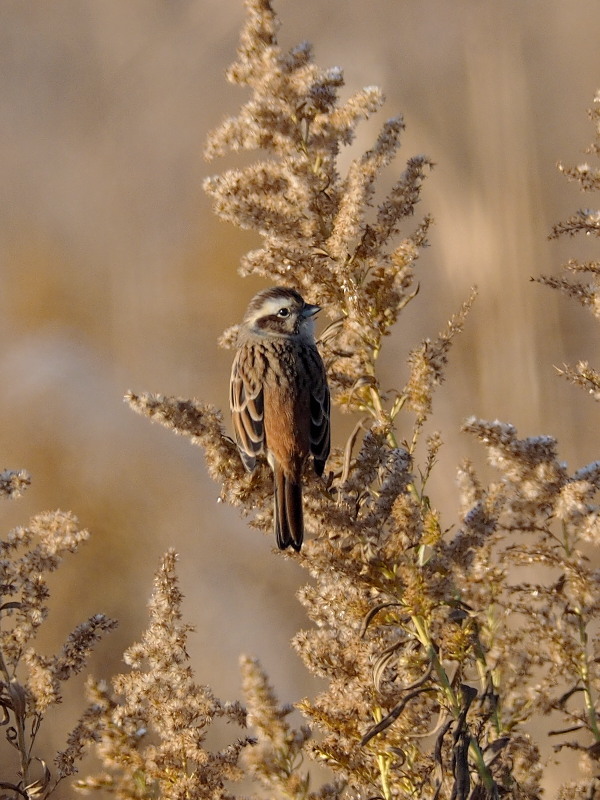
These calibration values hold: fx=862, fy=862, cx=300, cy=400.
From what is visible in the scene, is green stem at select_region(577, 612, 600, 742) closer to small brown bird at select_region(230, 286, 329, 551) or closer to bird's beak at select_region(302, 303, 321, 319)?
small brown bird at select_region(230, 286, 329, 551)

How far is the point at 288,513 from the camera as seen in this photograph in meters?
0.79

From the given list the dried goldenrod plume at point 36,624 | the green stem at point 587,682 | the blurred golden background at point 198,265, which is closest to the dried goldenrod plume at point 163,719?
the dried goldenrod plume at point 36,624

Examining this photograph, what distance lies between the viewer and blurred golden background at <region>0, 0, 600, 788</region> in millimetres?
1761

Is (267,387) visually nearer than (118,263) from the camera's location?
Yes

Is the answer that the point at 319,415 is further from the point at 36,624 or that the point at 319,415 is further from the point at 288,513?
the point at 36,624

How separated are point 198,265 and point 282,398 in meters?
0.95

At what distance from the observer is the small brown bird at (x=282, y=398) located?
85cm

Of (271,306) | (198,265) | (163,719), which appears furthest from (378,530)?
(198,265)

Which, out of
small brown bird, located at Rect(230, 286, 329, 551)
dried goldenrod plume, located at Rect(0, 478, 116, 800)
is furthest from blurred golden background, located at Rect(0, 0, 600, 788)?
dried goldenrod plume, located at Rect(0, 478, 116, 800)

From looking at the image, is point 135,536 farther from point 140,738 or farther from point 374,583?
point 374,583

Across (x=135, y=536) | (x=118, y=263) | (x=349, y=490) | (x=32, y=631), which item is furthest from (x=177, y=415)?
(x=118, y=263)

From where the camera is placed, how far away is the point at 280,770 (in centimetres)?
77

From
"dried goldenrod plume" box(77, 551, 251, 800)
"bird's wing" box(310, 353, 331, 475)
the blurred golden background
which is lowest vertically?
"dried goldenrod plume" box(77, 551, 251, 800)

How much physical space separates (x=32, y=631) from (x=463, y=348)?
3.82 feet
